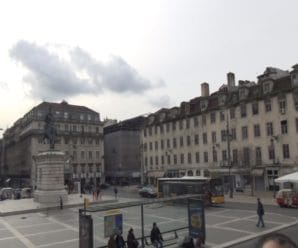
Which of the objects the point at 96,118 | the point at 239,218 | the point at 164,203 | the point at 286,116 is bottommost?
the point at 239,218

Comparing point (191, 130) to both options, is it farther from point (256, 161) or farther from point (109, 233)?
point (109, 233)

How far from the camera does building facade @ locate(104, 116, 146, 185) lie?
96.6 m

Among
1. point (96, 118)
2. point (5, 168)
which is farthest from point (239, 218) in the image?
point (5, 168)

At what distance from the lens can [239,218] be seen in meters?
29.0

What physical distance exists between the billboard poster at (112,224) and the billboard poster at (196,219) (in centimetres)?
481

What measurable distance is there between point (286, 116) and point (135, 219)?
119 feet

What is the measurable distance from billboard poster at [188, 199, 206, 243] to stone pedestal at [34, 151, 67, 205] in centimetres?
2467

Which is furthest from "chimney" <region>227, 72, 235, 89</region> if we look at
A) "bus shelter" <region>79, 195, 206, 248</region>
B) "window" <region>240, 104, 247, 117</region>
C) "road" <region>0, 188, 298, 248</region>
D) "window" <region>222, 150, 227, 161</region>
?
"bus shelter" <region>79, 195, 206, 248</region>

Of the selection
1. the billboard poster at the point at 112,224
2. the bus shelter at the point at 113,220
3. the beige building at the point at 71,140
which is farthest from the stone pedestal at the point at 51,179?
the beige building at the point at 71,140

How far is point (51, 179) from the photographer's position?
142 feet

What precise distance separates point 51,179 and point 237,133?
29.0 metres

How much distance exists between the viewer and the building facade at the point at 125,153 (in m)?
96.6

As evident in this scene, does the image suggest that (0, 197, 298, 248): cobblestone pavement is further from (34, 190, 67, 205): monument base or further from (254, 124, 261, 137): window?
(254, 124, 261, 137): window

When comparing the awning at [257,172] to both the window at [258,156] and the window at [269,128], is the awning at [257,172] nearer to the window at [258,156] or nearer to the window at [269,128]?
the window at [258,156]
